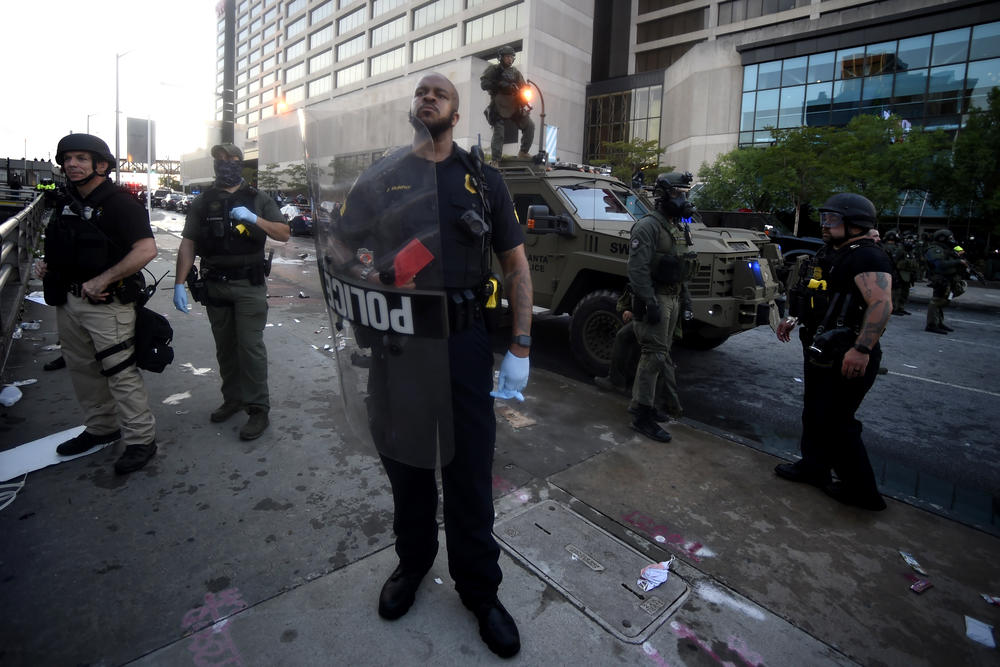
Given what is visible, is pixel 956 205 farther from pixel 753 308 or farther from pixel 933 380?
pixel 753 308

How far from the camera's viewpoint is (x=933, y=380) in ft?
20.7

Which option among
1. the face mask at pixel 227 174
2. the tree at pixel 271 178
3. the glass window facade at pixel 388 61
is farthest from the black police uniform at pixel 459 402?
the glass window facade at pixel 388 61

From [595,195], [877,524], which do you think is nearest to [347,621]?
[877,524]

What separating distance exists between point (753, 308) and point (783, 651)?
3877mm

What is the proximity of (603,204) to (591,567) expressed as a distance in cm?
455

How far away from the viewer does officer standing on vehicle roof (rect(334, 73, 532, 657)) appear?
175 centimetres

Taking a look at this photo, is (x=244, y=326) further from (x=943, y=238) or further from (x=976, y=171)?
(x=976, y=171)

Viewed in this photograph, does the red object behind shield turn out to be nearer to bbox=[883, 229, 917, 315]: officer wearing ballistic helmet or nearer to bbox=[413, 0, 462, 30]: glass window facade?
bbox=[883, 229, 917, 315]: officer wearing ballistic helmet

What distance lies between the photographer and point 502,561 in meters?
2.60

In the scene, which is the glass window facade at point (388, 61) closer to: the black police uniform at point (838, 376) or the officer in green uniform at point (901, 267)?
the officer in green uniform at point (901, 267)

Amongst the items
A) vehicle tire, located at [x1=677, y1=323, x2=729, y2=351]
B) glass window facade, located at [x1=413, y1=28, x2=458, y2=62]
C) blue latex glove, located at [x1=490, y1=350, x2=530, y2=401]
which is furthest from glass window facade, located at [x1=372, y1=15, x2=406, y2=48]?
blue latex glove, located at [x1=490, y1=350, x2=530, y2=401]

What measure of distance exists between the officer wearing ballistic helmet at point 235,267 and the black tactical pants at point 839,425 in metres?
3.52

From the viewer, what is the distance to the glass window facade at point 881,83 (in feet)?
85.3

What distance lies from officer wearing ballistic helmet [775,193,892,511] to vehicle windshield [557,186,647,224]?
2838 millimetres
